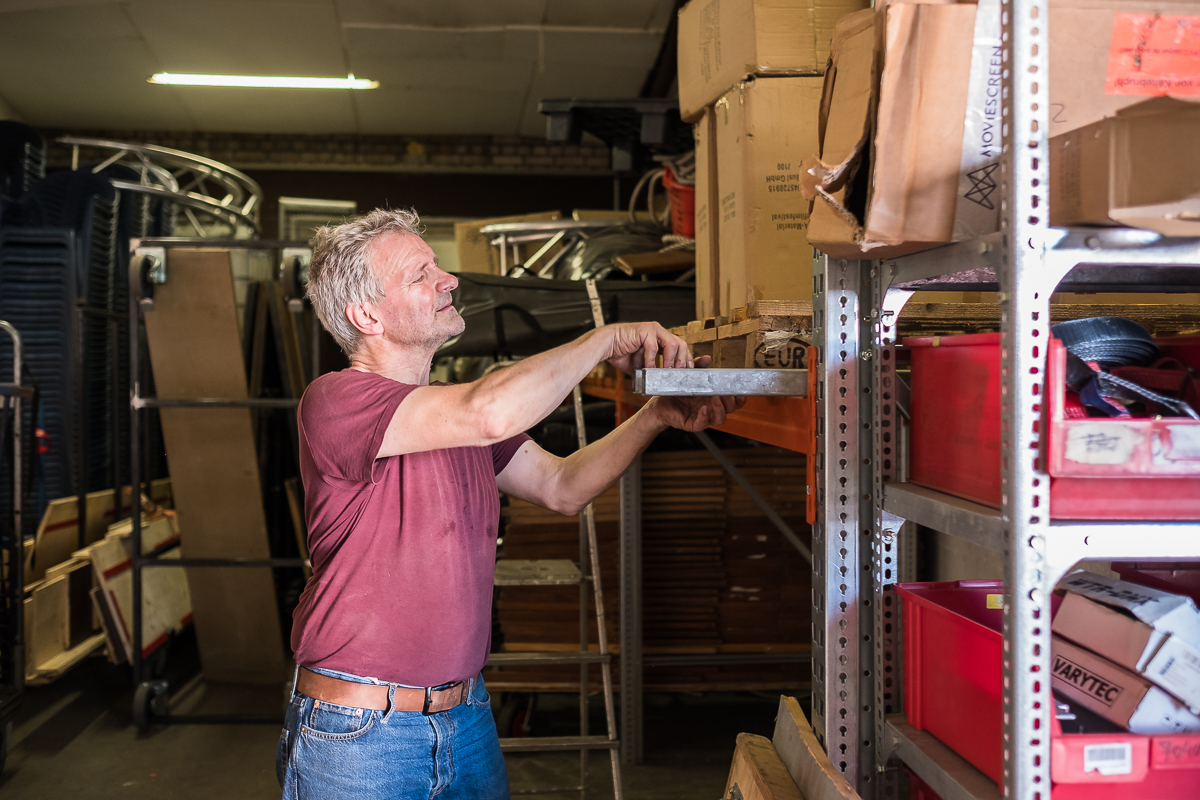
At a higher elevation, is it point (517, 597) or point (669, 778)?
point (517, 597)

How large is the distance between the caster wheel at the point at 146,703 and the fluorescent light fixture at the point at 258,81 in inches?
195

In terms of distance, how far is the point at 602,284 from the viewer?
11.9 feet

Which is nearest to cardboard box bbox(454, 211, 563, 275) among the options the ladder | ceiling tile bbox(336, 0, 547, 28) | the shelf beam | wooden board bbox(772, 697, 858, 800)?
ceiling tile bbox(336, 0, 547, 28)

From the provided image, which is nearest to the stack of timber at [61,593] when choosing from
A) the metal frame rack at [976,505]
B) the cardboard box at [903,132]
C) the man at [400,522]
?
the man at [400,522]

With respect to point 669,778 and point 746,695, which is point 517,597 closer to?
point 669,778

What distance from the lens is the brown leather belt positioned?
162 centimetres

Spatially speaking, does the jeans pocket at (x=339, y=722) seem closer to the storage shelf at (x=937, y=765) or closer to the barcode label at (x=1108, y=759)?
the storage shelf at (x=937, y=765)

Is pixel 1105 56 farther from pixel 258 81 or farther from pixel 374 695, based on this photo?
pixel 258 81

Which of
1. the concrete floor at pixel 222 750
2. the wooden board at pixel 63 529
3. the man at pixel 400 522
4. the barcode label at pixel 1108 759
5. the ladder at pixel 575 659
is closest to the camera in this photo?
the barcode label at pixel 1108 759

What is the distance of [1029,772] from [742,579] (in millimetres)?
3155

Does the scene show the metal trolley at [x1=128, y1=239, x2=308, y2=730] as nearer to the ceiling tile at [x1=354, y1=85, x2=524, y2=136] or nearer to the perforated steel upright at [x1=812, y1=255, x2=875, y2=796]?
the perforated steel upright at [x1=812, y1=255, x2=875, y2=796]

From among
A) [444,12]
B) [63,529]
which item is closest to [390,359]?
[63,529]

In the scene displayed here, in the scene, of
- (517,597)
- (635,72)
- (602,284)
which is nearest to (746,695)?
(517,597)

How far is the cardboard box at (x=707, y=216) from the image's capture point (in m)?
2.49
